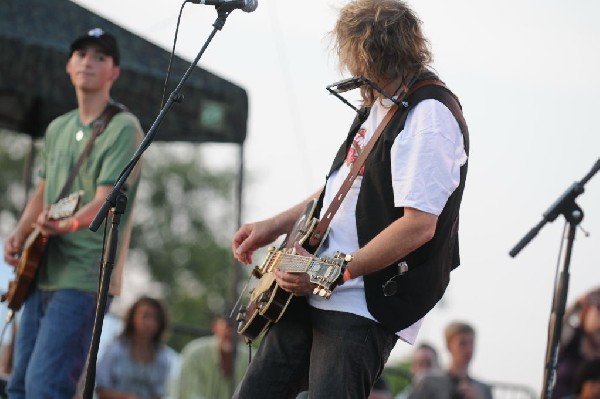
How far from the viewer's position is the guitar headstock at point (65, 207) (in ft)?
17.2

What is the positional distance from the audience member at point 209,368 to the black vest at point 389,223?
204 inches

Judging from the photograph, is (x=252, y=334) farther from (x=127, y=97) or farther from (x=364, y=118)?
(x=127, y=97)

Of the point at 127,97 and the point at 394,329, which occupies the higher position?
the point at 127,97

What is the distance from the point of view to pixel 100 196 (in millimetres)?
5328

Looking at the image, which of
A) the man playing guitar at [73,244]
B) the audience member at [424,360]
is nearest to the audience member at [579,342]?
the man playing guitar at [73,244]

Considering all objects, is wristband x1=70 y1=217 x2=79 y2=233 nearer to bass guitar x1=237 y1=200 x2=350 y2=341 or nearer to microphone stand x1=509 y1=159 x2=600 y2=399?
bass guitar x1=237 y1=200 x2=350 y2=341

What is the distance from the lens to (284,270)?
3973 mm

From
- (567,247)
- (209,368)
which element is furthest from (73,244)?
(209,368)

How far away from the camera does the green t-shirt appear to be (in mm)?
5340

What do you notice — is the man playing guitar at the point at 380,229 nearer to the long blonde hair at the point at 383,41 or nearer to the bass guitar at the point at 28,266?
the long blonde hair at the point at 383,41

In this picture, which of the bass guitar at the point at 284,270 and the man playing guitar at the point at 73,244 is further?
the man playing guitar at the point at 73,244

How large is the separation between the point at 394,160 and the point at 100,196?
76.1 inches

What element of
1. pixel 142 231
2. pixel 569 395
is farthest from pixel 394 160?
pixel 142 231

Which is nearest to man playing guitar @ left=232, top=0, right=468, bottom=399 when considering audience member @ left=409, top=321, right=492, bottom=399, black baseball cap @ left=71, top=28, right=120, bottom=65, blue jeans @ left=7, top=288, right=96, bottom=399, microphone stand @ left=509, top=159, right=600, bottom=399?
microphone stand @ left=509, top=159, right=600, bottom=399
